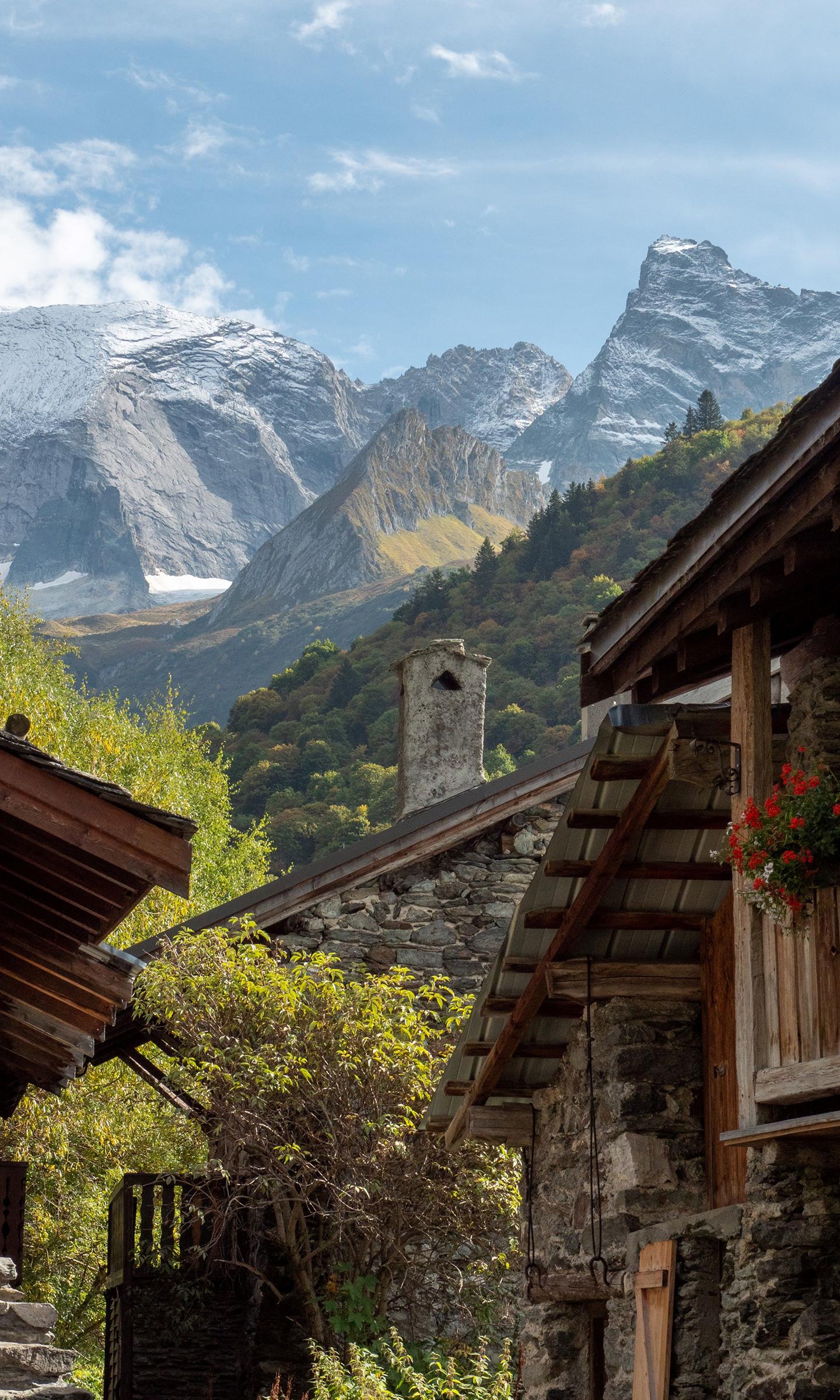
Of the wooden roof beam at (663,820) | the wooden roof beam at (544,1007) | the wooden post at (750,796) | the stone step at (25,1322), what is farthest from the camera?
the wooden roof beam at (544,1007)

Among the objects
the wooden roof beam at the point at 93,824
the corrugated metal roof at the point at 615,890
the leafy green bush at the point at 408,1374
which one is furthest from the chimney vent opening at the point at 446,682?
the wooden roof beam at the point at 93,824

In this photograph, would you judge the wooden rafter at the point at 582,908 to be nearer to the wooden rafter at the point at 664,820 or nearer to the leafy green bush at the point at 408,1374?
the wooden rafter at the point at 664,820

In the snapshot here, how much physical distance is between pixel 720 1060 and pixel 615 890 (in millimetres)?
896

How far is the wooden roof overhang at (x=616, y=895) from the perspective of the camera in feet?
20.3

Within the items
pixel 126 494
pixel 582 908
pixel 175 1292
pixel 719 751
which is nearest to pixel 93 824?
pixel 719 751

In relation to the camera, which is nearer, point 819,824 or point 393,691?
point 819,824

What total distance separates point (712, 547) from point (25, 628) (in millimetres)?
22080

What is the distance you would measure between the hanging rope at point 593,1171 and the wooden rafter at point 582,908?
23 centimetres

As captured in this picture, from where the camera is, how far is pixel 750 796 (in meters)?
5.66

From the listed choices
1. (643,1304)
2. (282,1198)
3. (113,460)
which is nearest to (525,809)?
(282,1198)

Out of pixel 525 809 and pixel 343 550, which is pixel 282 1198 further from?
pixel 343 550

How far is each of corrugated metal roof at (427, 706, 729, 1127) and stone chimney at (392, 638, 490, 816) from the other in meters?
6.72

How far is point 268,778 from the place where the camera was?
41125 mm

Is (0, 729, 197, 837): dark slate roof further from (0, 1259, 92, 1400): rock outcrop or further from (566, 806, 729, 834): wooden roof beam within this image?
(566, 806, 729, 834): wooden roof beam
